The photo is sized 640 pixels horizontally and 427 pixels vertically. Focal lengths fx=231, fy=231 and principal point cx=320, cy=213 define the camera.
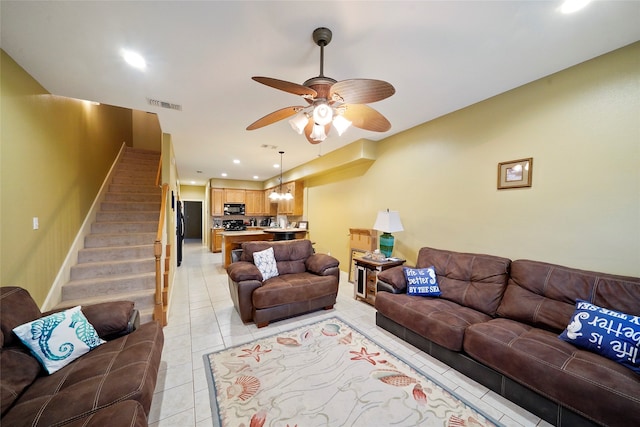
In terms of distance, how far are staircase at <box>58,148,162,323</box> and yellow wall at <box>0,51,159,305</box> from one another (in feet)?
1.01

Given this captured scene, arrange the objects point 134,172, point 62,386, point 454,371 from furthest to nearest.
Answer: point 134,172, point 454,371, point 62,386

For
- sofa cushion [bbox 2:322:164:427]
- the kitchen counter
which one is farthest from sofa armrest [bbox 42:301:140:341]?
the kitchen counter

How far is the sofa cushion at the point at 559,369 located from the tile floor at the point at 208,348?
0.86 feet

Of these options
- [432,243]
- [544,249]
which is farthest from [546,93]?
[432,243]

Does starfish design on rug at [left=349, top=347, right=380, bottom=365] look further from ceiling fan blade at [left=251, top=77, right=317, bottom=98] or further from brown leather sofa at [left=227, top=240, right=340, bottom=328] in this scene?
ceiling fan blade at [left=251, top=77, right=317, bottom=98]

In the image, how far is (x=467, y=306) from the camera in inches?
98.0

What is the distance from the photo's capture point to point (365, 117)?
1.97m

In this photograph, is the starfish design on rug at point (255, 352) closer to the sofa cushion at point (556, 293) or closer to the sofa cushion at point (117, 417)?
the sofa cushion at point (117, 417)

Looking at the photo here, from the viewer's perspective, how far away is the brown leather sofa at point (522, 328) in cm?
142

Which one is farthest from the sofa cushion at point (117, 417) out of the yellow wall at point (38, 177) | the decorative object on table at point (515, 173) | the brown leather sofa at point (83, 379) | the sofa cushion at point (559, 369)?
the decorative object on table at point (515, 173)

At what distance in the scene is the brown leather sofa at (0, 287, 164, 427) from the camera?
1.09 metres

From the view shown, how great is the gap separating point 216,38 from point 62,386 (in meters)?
2.44

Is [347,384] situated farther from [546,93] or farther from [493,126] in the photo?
[546,93]

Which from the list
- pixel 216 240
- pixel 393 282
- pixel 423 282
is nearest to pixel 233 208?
pixel 216 240
